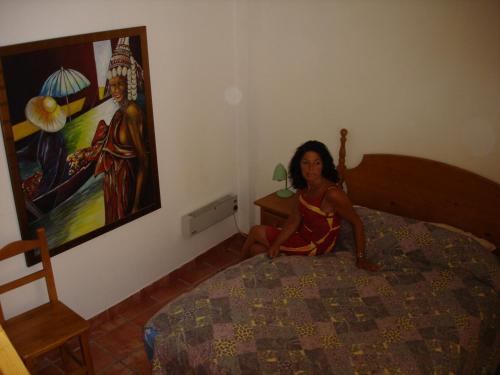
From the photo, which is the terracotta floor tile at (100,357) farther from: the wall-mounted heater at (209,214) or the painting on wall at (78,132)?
the wall-mounted heater at (209,214)

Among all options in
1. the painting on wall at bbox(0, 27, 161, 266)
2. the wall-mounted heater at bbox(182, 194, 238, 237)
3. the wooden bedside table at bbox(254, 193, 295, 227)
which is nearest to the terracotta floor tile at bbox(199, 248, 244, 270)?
the wall-mounted heater at bbox(182, 194, 238, 237)

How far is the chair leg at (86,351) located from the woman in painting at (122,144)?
85cm

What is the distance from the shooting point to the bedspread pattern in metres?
2.44

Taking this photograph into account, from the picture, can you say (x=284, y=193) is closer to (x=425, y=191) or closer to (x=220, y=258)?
(x=220, y=258)

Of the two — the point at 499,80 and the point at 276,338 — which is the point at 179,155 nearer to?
the point at 276,338

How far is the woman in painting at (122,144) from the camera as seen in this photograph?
3262 millimetres

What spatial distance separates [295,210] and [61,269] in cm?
159

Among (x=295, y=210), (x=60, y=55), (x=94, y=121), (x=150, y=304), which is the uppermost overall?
(x=60, y=55)

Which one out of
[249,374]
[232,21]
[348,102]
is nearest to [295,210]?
[348,102]

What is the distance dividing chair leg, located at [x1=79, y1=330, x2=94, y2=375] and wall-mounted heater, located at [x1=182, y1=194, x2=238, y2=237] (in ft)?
4.43

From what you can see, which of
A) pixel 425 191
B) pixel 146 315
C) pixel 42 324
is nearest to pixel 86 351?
pixel 42 324

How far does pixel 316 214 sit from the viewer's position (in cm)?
334

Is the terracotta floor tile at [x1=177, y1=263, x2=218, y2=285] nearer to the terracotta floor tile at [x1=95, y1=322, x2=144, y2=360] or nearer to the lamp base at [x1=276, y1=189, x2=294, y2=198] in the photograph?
the terracotta floor tile at [x1=95, y1=322, x2=144, y2=360]

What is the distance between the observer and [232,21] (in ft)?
13.3
